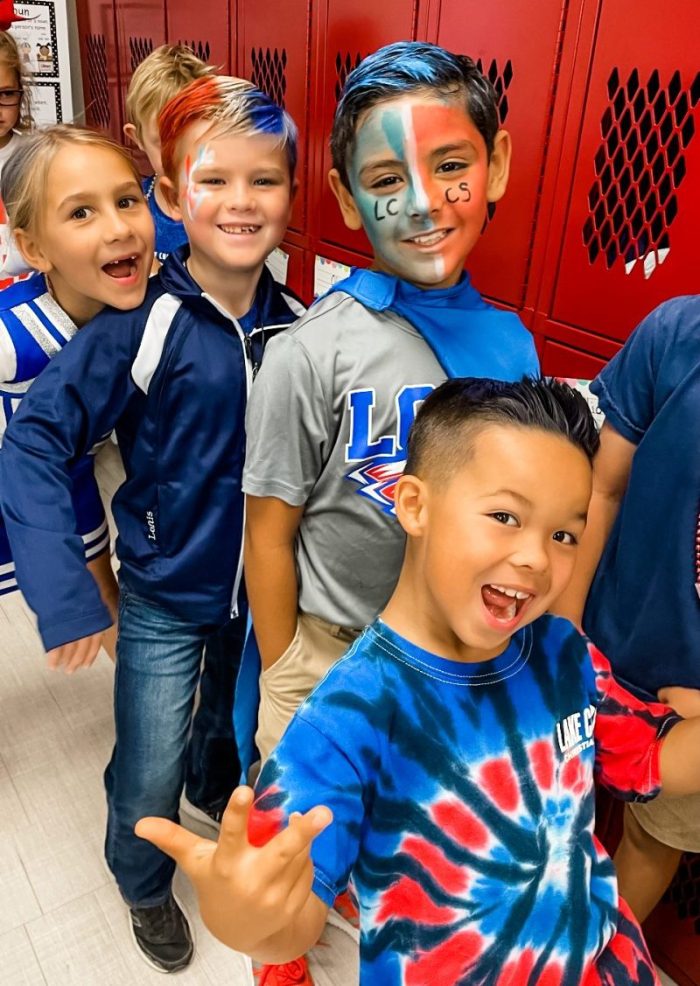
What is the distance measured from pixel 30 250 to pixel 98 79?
2.67m

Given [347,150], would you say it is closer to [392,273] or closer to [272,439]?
[392,273]

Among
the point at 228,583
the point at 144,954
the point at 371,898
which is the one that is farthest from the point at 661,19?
the point at 144,954

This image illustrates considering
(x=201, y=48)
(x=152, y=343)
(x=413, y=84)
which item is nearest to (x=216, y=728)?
(x=152, y=343)

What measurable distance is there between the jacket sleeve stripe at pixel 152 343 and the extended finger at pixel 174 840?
783mm

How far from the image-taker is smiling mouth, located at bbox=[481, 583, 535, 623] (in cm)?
78

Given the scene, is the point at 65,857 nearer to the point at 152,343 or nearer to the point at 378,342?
the point at 152,343

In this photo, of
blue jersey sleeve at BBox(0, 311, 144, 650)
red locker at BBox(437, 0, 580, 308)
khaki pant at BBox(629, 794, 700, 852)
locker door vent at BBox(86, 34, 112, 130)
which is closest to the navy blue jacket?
blue jersey sleeve at BBox(0, 311, 144, 650)

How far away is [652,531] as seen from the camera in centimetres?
112

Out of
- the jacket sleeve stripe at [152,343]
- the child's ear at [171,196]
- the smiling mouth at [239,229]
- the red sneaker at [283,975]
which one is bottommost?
the red sneaker at [283,975]

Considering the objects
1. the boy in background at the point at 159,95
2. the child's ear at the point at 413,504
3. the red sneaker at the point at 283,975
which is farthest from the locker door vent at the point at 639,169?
the red sneaker at the point at 283,975

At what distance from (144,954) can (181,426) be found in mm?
1017

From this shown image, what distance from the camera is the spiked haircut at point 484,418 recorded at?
0.82 m

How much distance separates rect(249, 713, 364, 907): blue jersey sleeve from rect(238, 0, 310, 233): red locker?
1.72 meters

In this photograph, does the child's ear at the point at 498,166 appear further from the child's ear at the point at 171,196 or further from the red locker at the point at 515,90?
the child's ear at the point at 171,196
